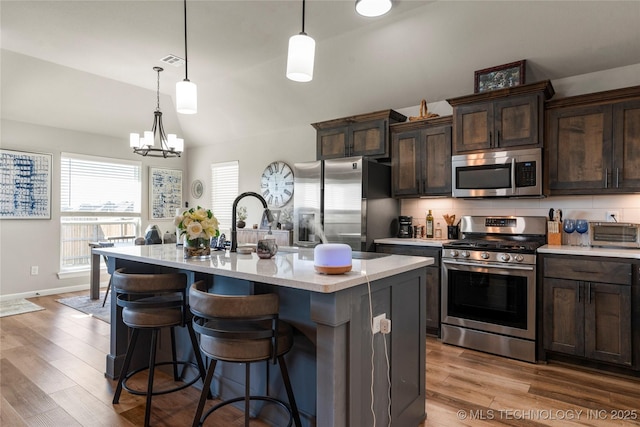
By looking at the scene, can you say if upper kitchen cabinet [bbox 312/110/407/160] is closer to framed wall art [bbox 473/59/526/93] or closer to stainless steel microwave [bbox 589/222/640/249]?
framed wall art [bbox 473/59/526/93]

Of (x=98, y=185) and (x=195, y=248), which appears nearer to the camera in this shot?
(x=195, y=248)

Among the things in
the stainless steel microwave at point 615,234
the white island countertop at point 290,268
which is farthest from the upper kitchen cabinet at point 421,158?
the white island countertop at point 290,268

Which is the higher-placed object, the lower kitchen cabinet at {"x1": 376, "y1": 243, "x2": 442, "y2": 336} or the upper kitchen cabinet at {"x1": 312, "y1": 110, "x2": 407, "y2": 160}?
the upper kitchen cabinet at {"x1": 312, "y1": 110, "x2": 407, "y2": 160}

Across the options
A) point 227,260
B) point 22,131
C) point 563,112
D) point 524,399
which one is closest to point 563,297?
point 524,399

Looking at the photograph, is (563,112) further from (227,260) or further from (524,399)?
(227,260)

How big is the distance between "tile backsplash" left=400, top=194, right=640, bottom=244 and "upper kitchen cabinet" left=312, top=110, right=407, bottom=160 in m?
0.79

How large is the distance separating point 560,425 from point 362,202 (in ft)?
7.94

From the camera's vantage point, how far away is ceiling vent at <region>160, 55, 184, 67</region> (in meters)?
4.43

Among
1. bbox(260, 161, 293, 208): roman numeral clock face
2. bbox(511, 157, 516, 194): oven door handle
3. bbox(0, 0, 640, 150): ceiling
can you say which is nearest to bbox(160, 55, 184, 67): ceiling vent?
bbox(0, 0, 640, 150): ceiling

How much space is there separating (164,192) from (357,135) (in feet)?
14.2

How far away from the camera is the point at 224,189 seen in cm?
681

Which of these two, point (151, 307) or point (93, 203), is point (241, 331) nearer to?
point (151, 307)

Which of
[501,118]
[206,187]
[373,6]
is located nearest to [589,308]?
[501,118]

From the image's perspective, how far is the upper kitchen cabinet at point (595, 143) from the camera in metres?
2.97
